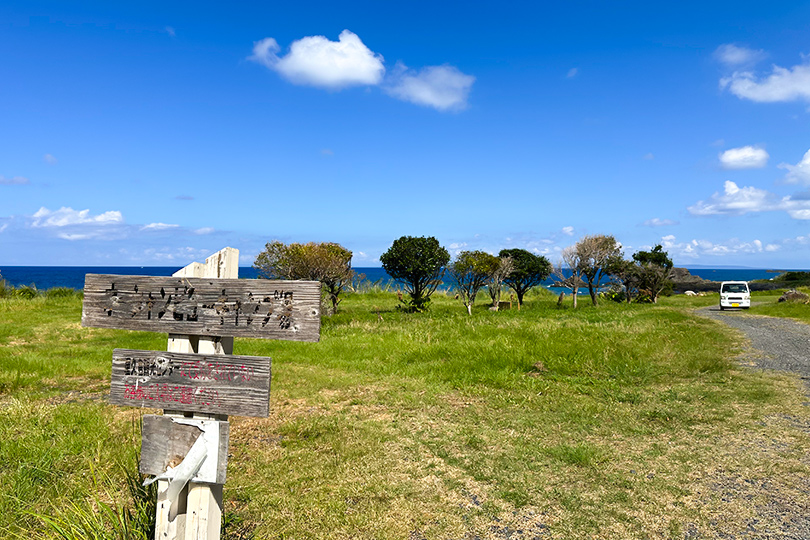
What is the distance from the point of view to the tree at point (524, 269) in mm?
26250

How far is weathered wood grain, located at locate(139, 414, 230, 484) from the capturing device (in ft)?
8.87

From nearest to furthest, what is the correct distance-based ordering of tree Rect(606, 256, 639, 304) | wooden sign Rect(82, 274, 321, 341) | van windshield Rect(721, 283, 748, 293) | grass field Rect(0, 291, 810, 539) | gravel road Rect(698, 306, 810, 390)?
wooden sign Rect(82, 274, 321, 341)
grass field Rect(0, 291, 810, 539)
gravel road Rect(698, 306, 810, 390)
van windshield Rect(721, 283, 748, 293)
tree Rect(606, 256, 639, 304)

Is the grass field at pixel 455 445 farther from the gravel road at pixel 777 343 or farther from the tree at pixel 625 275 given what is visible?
the tree at pixel 625 275

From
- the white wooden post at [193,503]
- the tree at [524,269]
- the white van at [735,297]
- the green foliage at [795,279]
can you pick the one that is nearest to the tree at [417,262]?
the tree at [524,269]

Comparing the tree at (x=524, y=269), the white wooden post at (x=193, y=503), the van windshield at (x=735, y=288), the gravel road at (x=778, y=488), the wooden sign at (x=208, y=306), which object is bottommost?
the gravel road at (x=778, y=488)

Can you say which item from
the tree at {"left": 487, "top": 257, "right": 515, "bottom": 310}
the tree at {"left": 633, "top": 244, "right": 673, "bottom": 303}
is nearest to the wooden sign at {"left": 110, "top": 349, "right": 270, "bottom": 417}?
the tree at {"left": 487, "top": 257, "right": 515, "bottom": 310}

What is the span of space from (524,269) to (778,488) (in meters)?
22.1

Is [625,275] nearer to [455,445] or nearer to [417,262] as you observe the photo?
[417,262]

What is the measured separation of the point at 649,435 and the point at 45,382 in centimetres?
911

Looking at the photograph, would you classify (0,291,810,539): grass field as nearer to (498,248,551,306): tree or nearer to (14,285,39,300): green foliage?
(14,285,39,300): green foliage

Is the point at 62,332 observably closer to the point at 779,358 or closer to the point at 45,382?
the point at 45,382

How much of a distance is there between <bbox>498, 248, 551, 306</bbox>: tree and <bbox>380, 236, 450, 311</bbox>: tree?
5836 millimetres

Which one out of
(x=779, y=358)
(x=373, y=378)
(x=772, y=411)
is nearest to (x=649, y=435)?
(x=772, y=411)

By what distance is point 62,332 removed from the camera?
13695 mm
